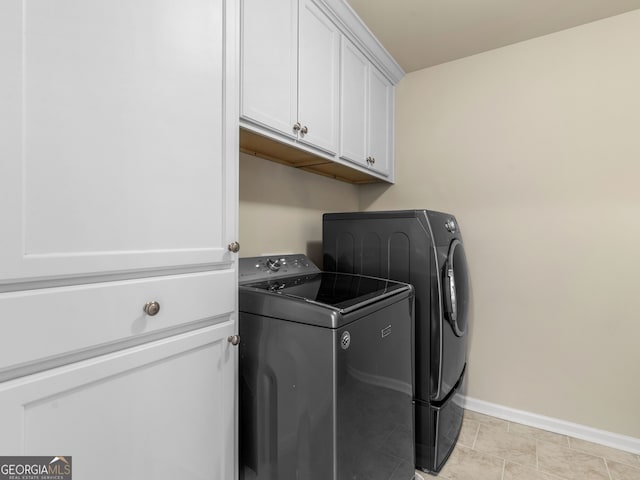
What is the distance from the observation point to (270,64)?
1.39 m

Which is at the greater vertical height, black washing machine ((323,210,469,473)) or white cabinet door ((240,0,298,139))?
white cabinet door ((240,0,298,139))

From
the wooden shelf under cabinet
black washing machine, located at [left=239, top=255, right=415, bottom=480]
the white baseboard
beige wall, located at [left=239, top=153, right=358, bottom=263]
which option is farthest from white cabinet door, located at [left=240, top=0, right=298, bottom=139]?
the white baseboard

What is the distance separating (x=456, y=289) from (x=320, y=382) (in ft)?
4.03

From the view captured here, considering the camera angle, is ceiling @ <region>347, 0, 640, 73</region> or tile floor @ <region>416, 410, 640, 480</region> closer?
tile floor @ <region>416, 410, 640, 480</region>

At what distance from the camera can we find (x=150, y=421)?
3.01 ft

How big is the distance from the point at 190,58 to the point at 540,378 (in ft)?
8.69

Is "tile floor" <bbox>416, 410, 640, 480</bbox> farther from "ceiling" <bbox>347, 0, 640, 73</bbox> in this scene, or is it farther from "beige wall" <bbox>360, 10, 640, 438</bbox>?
"ceiling" <bbox>347, 0, 640, 73</bbox>

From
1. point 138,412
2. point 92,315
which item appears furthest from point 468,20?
point 138,412

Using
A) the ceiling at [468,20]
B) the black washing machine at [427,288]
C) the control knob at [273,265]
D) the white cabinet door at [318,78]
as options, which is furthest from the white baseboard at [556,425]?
the ceiling at [468,20]

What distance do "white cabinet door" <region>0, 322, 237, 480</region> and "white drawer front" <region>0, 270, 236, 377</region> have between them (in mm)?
49

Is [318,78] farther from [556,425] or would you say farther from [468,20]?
[556,425]

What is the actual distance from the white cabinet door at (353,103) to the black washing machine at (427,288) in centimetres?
43

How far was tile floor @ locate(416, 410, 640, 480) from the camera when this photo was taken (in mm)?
1717

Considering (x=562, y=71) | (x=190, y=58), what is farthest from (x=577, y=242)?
(x=190, y=58)
